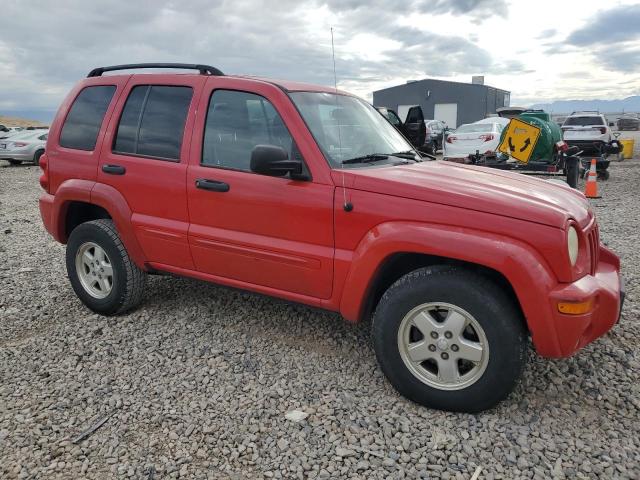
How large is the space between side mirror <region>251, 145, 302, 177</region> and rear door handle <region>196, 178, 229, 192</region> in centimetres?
46

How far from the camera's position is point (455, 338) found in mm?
2777

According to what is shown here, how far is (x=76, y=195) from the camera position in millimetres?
4082

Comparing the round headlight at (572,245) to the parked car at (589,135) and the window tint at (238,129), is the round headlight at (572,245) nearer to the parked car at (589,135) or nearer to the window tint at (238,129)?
the window tint at (238,129)

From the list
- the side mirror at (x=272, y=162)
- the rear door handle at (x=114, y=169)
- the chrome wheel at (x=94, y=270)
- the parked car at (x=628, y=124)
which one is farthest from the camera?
the parked car at (x=628, y=124)

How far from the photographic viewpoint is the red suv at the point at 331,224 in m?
2.66

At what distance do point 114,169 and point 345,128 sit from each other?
179cm

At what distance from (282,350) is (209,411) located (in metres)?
0.81

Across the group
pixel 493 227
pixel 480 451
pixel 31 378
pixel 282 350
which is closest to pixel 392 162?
pixel 493 227

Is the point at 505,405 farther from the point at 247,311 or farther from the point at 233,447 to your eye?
the point at 247,311

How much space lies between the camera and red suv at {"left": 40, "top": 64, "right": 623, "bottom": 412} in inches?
105

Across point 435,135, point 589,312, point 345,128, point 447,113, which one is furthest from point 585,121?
point 447,113

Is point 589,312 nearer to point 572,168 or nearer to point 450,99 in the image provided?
point 572,168

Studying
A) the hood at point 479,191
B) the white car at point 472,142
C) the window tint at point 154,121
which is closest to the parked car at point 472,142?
the white car at point 472,142

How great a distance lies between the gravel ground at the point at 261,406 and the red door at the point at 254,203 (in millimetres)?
608
